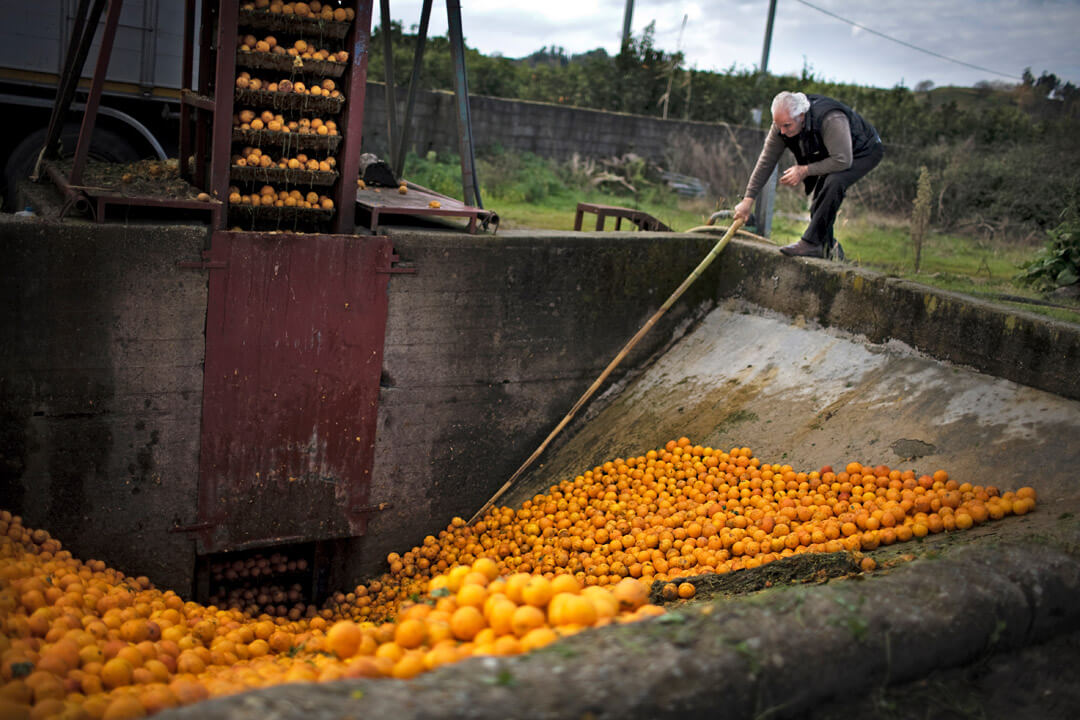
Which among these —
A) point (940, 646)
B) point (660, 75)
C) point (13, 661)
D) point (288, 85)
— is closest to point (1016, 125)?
point (660, 75)

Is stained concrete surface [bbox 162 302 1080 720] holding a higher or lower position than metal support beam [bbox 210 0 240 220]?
lower

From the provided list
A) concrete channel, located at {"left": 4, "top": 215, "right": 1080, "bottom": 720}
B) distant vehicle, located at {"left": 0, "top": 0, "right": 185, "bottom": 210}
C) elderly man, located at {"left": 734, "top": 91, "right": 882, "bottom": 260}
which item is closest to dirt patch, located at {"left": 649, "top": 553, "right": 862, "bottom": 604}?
concrete channel, located at {"left": 4, "top": 215, "right": 1080, "bottom": 720}

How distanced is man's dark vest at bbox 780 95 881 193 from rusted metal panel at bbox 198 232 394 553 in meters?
3.79

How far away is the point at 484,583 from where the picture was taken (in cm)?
287

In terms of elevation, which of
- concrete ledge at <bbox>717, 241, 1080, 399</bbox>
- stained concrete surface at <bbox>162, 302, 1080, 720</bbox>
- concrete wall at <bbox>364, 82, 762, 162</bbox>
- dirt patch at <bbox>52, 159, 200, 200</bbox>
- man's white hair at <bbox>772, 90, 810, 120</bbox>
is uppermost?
concrete wall at <bbox>364, 82, 762, 162</bbox>

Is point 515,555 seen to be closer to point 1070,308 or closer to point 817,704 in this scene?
point 817,704

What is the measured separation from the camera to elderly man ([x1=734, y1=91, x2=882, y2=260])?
675cm

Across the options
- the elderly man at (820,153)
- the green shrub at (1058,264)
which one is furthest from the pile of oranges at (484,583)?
the green shrub at (1058,264)

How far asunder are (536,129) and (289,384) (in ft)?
36.8

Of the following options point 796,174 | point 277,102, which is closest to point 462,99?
point 277,102

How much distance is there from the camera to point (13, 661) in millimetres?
2852

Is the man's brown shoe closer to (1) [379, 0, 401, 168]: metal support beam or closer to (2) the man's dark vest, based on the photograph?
(2) the man's dark vest

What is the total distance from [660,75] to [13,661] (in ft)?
63.9

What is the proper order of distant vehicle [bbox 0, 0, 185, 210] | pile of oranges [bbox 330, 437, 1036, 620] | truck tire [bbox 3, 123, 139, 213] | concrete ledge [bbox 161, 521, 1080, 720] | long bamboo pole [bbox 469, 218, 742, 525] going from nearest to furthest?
concrete ledge [bbox 161, 521, 1080, 720]
pile of oranges [bbox 330, 437, 1036, 620]
long bamboo pole [bbox 469, 218, 742, 525]
distant vehicle [bbox 0, 0, 185, 210]
truck tire [bbox 3, 123, 139, 213]
